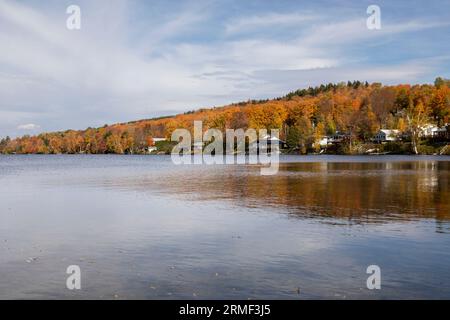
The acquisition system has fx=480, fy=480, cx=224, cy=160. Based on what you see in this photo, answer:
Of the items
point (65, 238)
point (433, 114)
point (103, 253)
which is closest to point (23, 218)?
point (65, 238)

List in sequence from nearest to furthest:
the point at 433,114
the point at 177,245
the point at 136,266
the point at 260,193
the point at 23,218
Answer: the point at 136,266
the point at 177,245
the point at 23,218
the point at 260,193
the point at 433,114

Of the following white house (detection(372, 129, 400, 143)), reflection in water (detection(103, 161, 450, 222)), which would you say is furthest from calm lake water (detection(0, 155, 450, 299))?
white house (detection(372, 129, 400, 143))

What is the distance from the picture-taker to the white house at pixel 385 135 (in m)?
151

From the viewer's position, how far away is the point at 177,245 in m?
17.0

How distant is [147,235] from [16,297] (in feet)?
26.1

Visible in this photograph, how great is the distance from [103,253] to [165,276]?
380 cm

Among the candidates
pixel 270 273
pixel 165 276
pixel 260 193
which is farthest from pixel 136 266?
pixel 260 193

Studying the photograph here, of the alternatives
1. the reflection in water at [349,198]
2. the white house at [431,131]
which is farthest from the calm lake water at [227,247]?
the white house at [431,131]

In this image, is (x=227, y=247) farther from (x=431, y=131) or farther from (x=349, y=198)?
(x=431, y=131)

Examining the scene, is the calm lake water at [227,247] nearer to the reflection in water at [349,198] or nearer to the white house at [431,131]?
the reflection in water at [349,198]

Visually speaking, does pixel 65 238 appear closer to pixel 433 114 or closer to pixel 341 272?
pixel 341 272
